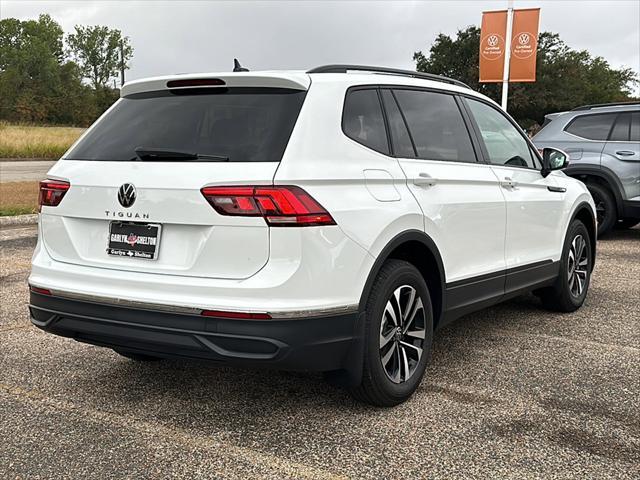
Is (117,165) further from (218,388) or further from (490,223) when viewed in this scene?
(490,223)

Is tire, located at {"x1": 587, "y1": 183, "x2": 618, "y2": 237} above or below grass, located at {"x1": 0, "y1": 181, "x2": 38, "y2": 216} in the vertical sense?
above

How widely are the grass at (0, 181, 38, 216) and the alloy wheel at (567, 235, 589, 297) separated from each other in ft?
28.7

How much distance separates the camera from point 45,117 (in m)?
60.5

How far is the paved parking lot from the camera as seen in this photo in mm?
3002

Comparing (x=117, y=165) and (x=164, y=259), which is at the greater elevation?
(x=117, y=165)

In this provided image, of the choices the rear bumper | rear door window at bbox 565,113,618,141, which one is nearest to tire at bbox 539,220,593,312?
the rear bumper

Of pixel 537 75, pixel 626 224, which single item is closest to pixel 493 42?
pixel 626 224

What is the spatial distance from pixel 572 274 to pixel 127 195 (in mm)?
4002

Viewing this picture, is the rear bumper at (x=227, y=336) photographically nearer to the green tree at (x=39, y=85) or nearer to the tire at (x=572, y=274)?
the tire at (x=572, y=274)

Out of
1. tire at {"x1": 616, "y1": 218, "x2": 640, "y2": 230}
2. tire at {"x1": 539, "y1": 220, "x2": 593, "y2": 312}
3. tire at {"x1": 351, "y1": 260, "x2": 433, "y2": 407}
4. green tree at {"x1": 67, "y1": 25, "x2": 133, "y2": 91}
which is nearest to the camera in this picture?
tire at {"x1": 351, "y1": 260, "x2": 433, "y2": 407}

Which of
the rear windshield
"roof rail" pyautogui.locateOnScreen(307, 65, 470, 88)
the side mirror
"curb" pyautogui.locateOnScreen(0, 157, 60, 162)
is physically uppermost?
"roof rail" pyautogui.locateOnScreen(307, 65, 470, 88)

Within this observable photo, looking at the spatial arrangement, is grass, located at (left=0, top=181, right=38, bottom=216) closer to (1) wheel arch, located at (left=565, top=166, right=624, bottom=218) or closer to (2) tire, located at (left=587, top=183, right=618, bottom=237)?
(1) wheel arch, located at (left=565, top=166, right=624, bottom=218)

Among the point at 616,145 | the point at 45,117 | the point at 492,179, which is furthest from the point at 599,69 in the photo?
the point at 492,179

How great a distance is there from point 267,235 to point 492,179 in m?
2.10
